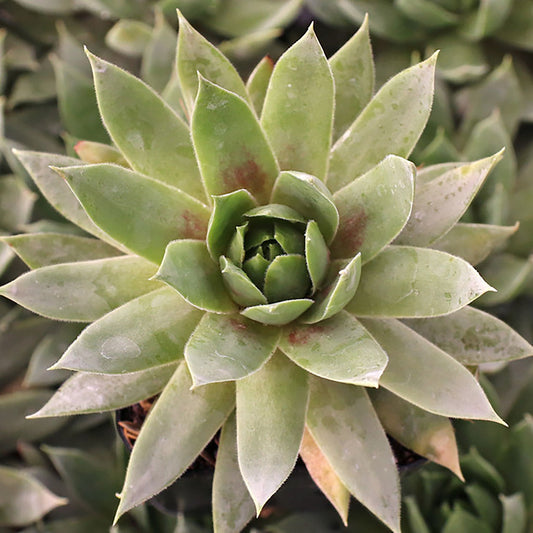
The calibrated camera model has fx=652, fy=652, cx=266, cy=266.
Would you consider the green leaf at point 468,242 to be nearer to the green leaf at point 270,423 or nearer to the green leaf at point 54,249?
the green leaf at point 270,423

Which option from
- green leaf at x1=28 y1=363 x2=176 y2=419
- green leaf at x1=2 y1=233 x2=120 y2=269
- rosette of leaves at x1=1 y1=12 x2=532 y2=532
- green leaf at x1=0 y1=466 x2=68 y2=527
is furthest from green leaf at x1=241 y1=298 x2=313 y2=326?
green leaf at x1=0 y1=466 x2=68 y2=527

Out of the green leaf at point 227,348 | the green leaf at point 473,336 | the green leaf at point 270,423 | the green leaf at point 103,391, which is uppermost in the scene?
the green leaf at point 227,348

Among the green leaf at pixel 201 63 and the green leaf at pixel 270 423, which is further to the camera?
the green leaf at pixel 201 63

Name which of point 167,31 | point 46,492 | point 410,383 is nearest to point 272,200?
point 410,383

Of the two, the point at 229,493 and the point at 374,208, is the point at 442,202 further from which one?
the point at 229,493

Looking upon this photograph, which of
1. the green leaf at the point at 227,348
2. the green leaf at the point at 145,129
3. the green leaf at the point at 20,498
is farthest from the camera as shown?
the green leaf at the point at 20,498

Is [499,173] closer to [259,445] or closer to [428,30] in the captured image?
[428,30]

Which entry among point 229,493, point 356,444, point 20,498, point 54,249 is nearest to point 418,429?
point 356,444

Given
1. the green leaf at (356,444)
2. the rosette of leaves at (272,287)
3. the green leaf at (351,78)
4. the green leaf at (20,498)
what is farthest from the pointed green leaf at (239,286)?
the green leaf at (20,498)
